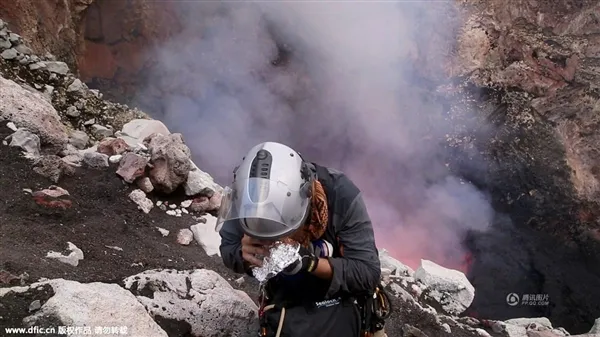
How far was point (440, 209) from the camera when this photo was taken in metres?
9.23

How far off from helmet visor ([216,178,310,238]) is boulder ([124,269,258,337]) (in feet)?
2.61

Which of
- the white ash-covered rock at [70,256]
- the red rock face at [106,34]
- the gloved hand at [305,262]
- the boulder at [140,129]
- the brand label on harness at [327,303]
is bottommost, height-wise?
the white ash-covered rock at [70,256]

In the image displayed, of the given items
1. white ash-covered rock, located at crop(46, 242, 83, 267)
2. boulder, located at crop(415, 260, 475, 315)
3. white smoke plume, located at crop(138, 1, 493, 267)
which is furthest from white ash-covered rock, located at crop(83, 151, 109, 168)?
white smoke plume, located at crop(138, 1, 493, 267)

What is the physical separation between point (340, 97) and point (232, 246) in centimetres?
786

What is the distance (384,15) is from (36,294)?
8.65 metres

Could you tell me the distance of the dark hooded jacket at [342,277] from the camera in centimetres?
216

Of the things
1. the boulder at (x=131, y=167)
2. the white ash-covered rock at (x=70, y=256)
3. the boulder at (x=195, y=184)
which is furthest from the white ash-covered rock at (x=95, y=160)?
the white ash-covered rock at (x=70, y=256)

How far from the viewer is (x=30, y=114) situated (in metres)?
4.51

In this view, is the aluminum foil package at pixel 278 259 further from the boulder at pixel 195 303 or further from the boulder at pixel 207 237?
the boulder at pixel 207 237

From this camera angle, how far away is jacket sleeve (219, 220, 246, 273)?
87.0 inches

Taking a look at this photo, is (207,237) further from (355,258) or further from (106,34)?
(106,34)

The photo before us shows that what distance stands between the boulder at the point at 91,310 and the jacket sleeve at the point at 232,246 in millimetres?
469

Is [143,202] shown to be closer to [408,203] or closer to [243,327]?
[243,327]

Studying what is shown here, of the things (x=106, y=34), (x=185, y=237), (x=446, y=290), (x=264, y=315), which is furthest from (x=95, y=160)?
(x=106, y=34)
